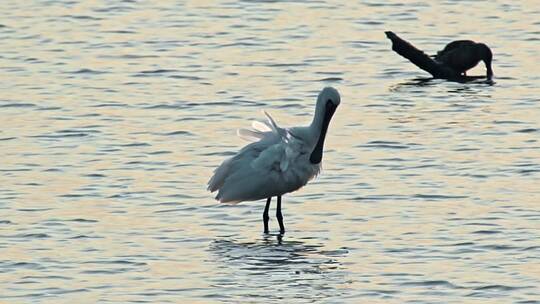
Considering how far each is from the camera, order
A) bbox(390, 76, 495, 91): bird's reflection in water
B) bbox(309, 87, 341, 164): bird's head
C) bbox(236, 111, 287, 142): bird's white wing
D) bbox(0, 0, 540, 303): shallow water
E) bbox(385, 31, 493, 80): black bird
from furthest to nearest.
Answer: bbox(385, 31, 493, 80): black bird, bbox(390, 76, 495, 91): bird's reflection in water, bbox(309, 87, 341, 164): bird's head, bbox(236, 111, 287, 142): bird's white wing, bbox(0, 0, 540, 303): shallow water

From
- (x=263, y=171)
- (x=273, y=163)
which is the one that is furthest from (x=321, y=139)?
(x=263, y=171)

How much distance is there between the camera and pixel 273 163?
15703mm

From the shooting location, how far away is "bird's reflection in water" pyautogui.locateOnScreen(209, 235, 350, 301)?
44.5ft

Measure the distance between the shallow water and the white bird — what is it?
1.10 ft

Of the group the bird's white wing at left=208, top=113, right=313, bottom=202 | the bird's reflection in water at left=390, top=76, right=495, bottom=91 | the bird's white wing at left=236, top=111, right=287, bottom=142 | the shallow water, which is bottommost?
the bird's reflection in water at left=390, top=76, right=495, bottom=91

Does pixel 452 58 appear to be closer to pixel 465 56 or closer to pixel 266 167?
pixel 465 56

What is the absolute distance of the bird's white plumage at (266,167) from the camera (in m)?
15.6

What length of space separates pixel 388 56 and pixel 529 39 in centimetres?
232

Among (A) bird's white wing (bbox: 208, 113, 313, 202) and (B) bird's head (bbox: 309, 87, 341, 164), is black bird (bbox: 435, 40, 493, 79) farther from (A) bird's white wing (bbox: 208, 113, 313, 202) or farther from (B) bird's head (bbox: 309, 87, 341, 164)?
(A) bird's white wing (bbox: 208, 113, 313, 202)

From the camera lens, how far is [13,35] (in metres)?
26.8

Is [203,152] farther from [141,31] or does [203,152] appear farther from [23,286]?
[141,31]

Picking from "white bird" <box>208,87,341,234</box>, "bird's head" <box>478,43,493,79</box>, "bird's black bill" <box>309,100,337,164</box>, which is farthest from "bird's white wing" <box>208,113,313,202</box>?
"bird's head" <box>478,43,493,79</box>

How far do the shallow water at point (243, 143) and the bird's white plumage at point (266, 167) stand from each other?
34cm

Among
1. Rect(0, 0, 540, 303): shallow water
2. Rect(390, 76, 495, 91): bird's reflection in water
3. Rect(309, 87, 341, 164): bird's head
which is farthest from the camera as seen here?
Rect(390, 76, 495, 91): bird's reflection in water
